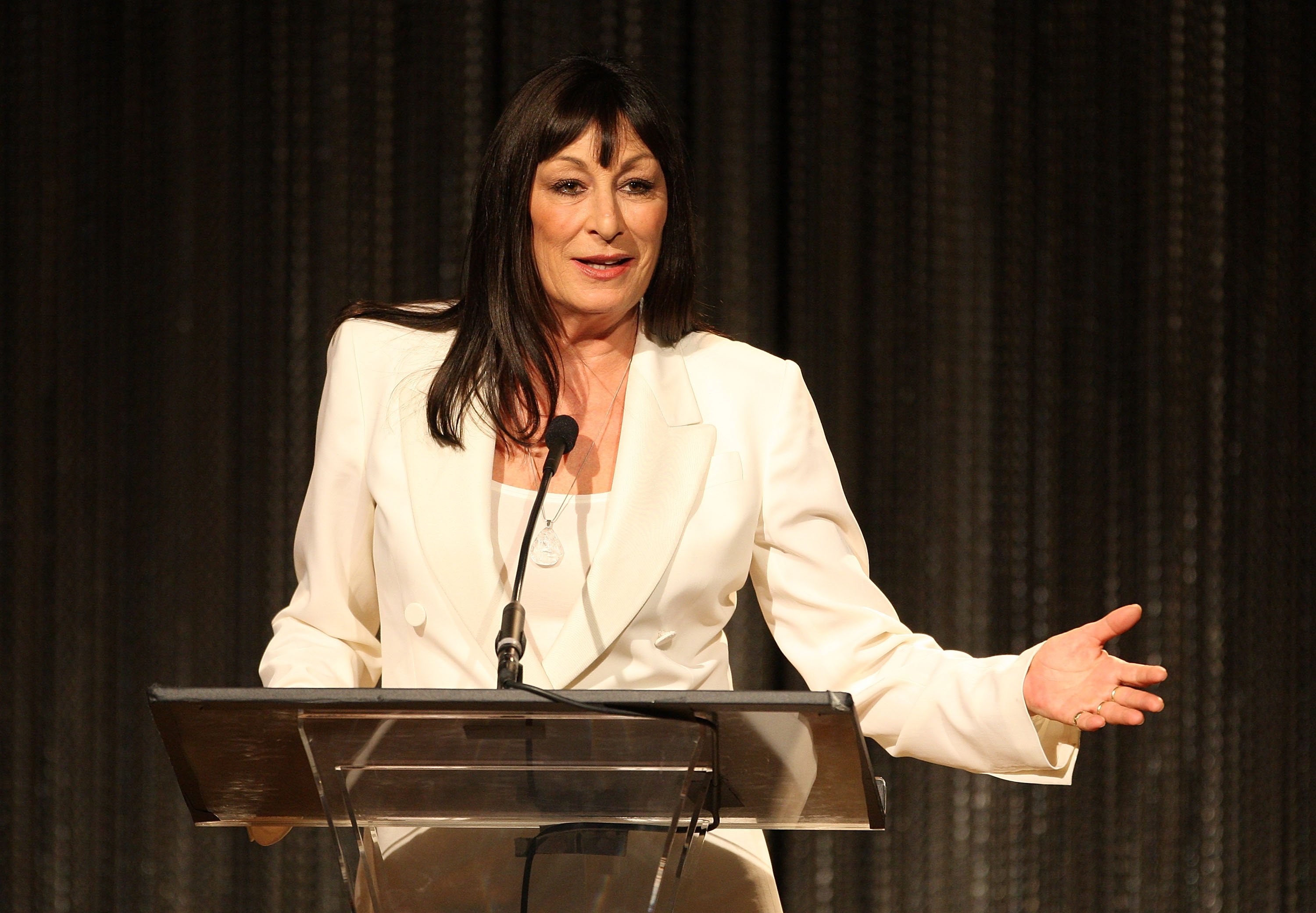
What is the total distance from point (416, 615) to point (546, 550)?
161 millimetres

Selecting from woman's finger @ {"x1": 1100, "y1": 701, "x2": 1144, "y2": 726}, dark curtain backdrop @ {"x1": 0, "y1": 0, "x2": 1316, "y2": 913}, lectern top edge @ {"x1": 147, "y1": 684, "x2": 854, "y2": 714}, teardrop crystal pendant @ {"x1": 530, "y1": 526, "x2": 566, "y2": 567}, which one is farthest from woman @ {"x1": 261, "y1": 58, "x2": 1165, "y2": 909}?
dark curtain backdrop @ {"x1": 0, "y1": 0, "x2": 1316, "y2": 913}

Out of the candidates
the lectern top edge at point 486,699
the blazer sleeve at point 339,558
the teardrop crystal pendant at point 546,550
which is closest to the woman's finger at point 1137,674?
the lectern top edge at point 486,699

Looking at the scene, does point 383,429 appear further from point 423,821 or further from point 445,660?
point 423,821

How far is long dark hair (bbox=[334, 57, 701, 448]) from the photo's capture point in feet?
5.63

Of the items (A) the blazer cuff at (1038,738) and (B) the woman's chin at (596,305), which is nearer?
(A) the blazer cuff at (1038,738)

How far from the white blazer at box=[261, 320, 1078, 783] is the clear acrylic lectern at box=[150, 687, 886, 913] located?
13.4 inches

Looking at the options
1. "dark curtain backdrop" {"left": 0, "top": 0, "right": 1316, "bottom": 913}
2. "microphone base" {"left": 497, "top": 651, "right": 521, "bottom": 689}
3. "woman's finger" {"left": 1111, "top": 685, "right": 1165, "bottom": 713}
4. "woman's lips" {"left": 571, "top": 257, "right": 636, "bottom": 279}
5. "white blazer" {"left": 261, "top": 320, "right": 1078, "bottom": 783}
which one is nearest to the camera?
"microphone base" {"left": 497, "top": 651, "right": 521, "bottom": 689}

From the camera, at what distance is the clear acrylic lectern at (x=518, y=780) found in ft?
3.37

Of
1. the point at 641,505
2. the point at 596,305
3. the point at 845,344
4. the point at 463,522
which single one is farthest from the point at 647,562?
the point at 845,344

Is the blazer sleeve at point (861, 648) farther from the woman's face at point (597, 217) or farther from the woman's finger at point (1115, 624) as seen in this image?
the woman's face at point (597, 217)

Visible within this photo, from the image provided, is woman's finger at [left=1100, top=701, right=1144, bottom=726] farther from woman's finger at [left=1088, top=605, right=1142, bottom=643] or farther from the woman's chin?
the woman's chin

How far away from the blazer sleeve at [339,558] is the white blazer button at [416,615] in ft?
0.42

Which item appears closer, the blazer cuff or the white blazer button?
the blazer cuff

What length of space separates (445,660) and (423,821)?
41 centimetres
